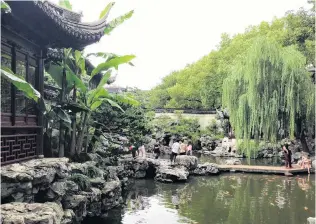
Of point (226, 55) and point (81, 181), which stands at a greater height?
point (226, 55)

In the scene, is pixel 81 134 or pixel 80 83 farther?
pixel 81 134

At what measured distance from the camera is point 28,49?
20.7ft

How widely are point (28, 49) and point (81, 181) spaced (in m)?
2.68

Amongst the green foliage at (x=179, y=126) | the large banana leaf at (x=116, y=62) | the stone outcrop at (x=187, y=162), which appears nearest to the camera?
the large banana leaf at (x=116, y=62)

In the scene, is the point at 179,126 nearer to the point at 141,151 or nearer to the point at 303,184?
the point at 141,151

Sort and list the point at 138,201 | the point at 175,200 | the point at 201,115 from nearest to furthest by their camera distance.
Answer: the point at 138,201 < the point at 175,200 < the point at 201,115

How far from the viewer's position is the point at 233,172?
14.1 m

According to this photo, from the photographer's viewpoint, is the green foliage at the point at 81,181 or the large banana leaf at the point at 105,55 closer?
the green foliage at the point at 81,181

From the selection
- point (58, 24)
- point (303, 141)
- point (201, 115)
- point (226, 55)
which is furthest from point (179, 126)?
point (58, 24)

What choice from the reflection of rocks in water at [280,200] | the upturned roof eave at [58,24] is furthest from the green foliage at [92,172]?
the reflection of rocks in water at [280,200]

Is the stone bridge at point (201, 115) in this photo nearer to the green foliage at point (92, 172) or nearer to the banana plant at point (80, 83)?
the banana plant at point (80, 83)

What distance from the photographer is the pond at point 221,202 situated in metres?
7.27

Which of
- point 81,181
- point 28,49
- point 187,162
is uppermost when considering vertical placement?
point 28,49

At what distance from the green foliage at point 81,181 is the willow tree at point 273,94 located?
9319 millimetres
